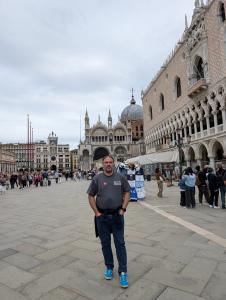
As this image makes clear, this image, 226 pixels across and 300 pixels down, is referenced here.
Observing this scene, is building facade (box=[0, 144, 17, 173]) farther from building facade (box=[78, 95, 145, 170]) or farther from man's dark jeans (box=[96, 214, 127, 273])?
man's dark jeans (box=[96, 214, 127, 273])

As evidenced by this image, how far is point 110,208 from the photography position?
3367 millimetres

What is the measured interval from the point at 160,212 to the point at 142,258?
4.55m

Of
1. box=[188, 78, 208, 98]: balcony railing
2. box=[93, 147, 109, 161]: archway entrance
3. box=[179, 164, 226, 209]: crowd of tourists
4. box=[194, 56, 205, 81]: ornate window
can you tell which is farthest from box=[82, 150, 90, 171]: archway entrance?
box=[179, 164, 226, 209]: crowd of tourists

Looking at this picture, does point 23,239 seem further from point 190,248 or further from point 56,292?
point 190,248

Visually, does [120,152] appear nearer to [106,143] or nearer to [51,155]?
[106,143]

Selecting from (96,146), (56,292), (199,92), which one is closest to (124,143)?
(96,146)

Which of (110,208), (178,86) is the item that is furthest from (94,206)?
(178,86)

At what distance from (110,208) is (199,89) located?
26.8 m

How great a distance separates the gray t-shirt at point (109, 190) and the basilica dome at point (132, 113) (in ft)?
286

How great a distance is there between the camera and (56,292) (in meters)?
3.05

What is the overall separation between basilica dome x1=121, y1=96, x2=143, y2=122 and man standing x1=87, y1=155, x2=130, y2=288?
3429 inches

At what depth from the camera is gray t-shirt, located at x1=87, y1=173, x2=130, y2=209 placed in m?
3.38

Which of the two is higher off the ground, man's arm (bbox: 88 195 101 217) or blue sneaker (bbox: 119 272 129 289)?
man's arm (bbox: 88 195 101 217)

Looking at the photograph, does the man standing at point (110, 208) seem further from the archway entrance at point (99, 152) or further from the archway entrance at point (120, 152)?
the archway entrance at point (120, 152)
